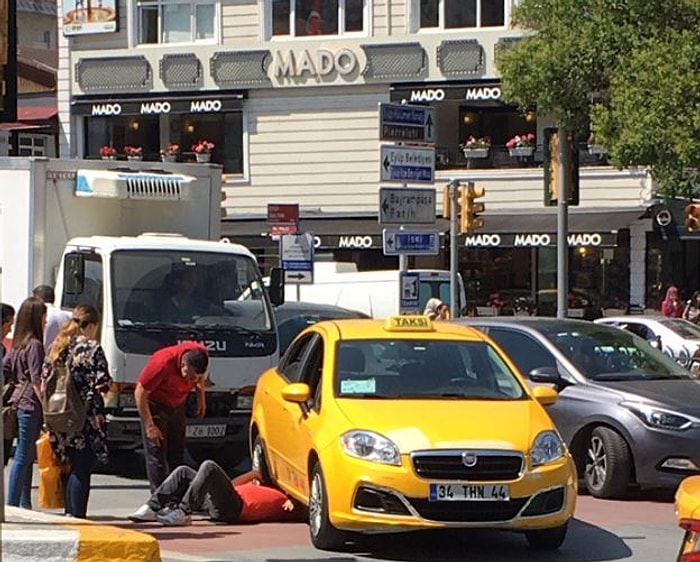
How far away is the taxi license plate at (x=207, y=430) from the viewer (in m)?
14.6

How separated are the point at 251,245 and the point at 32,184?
2417 cm

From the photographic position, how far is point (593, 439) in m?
13.6

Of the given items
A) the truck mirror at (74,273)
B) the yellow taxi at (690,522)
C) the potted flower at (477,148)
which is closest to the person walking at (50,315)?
the truck mirror at (74,273)

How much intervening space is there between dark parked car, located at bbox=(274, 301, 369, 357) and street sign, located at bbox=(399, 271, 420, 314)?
1.18 m

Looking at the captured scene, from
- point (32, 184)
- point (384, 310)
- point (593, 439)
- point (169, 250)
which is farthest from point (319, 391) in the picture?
point (384, 310)

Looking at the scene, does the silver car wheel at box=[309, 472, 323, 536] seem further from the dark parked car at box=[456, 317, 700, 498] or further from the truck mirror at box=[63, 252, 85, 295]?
the truck mirror at box=[63, 252, 85, 295]

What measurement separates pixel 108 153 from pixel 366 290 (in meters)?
12.8

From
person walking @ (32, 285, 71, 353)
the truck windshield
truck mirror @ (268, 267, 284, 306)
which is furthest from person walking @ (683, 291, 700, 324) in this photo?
person walking @ (32, 285, 71, 353)

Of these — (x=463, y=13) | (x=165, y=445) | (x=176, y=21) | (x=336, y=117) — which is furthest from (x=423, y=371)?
(x=176, y=21)

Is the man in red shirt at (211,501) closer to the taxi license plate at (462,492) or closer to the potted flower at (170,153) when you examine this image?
the taxi license plate at (462,492)

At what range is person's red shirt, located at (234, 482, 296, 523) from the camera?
39.1 ft

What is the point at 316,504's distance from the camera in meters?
10.7

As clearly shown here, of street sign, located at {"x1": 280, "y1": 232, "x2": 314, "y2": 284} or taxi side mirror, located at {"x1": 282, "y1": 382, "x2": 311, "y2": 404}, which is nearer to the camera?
taxi side mirror, located at {"x1": 282, "y1": 382, "x2": 311, "y2": 404}

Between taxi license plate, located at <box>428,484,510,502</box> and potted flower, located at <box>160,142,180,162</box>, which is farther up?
potted flower, located at <box>160,142,180,162</box>
